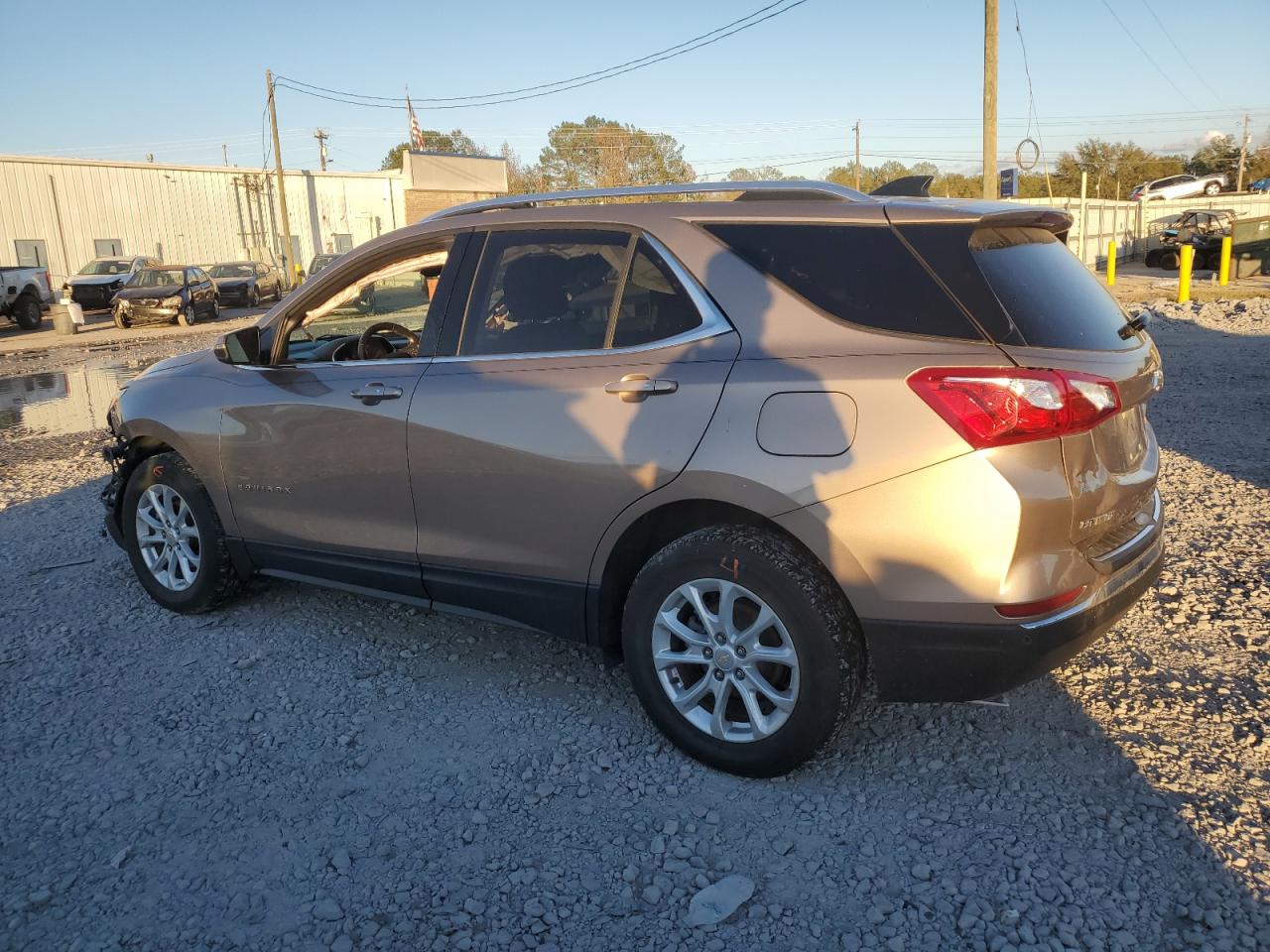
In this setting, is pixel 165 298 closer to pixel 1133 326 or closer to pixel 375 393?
pixel 375 393

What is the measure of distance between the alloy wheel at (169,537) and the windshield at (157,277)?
25770 mm

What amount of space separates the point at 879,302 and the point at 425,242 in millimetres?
1958

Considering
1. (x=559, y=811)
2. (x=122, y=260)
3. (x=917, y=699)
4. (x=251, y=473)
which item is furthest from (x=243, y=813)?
(x=122, y=260)

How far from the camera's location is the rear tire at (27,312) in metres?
25.2

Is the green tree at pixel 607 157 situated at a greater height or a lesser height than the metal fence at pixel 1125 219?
greater

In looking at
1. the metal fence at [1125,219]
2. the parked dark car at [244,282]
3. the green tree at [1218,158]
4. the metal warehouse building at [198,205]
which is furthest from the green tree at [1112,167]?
the parked dark car at [244,282]

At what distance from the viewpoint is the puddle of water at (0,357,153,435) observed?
1101cm

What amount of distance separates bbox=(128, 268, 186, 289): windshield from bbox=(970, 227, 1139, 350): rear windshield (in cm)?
2866

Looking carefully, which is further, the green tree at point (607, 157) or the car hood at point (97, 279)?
the green tree at point (607, 157)

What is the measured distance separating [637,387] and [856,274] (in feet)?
2.54

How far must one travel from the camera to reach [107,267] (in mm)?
32156

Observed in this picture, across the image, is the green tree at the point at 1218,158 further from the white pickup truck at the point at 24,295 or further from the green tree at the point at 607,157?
the white pickup truck at the point at 24,295

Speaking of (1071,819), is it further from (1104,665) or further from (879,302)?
(879,302)

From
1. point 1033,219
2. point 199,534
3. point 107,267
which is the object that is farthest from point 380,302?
point 107,267
